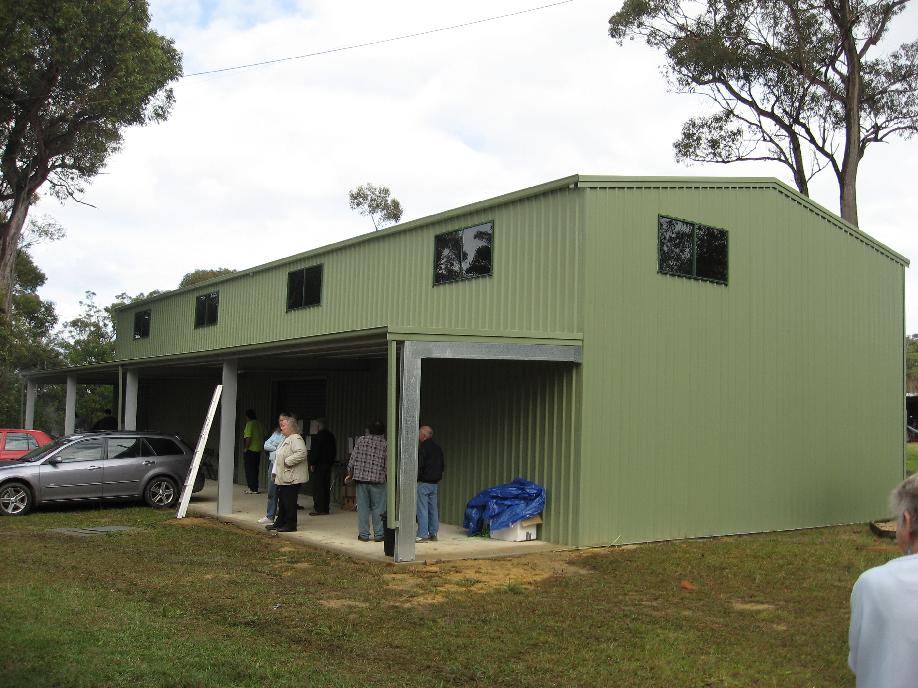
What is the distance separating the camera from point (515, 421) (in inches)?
499

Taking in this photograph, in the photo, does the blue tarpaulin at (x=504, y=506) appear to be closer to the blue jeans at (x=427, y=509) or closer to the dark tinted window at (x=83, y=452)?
the blue jeans at (x=427, y=509)

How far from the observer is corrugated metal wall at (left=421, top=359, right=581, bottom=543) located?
11844 mm

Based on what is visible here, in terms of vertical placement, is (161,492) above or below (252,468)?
below

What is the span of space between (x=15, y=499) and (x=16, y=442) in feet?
13.9

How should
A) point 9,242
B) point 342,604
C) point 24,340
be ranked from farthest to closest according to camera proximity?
point 24,340, point 9,242, point 342,604

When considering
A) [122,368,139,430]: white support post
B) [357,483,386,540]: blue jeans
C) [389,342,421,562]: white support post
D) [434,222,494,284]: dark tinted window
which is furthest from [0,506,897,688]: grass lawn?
[122,368,139,430]: white support post

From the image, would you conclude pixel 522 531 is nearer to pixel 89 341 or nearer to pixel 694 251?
pixel 694 251

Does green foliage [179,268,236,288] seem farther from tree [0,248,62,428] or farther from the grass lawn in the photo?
the grass lawn

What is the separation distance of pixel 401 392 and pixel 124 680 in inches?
208

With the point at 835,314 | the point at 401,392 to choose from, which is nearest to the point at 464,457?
the point at 401,392

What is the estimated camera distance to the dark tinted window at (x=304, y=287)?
63.0ft

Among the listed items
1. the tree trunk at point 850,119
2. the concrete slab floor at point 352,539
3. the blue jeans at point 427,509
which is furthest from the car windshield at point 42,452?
the tree trunk at point 850,119

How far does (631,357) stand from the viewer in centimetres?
1242

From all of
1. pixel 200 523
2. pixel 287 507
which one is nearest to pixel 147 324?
pixel 200 523
